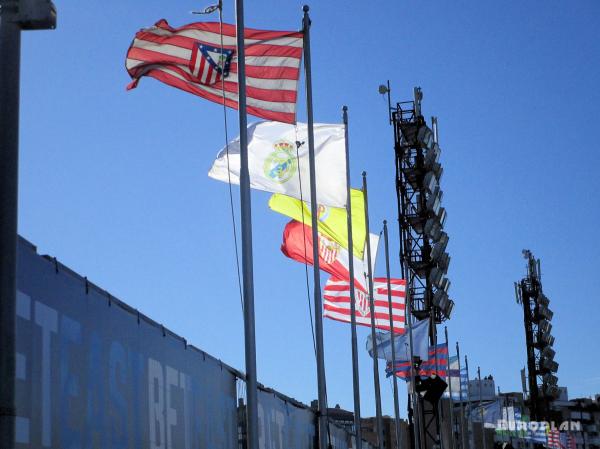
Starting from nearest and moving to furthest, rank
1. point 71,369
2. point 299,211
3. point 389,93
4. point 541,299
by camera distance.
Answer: point 71,369, point 299,211, point 389,93, point 541,299

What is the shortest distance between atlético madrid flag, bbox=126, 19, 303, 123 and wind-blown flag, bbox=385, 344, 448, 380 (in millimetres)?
20567

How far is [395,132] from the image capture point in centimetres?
5159

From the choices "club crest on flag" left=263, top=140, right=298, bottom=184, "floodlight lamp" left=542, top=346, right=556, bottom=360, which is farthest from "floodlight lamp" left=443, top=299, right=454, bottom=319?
"floodlight lamp" left=542, top=346, right=556, bottom=360

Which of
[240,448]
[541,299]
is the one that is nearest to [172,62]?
[240,448]

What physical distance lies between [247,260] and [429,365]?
2794 cm

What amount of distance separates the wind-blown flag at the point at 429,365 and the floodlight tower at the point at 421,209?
442cm

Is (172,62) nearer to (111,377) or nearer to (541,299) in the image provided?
(111,377)

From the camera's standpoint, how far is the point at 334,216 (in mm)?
25469

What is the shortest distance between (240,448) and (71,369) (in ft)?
24.5

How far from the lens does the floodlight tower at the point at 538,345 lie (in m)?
109

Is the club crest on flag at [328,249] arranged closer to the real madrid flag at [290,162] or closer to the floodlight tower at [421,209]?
the real madrid flag at [290,162]

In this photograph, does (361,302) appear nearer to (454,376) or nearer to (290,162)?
(290,162)

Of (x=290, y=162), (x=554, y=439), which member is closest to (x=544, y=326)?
(x=554, y=439)

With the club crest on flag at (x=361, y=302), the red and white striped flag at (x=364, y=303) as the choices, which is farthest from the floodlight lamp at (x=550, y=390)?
the club crest on flag at (x=361, y=302)
